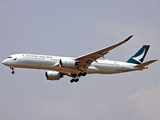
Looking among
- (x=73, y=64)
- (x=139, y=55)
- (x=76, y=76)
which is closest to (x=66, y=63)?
(x=73, y=64)

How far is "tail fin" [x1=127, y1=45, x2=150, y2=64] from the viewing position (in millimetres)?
55666

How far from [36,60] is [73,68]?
235 inches

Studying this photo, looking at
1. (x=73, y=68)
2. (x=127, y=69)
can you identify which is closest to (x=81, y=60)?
(x=73, y=68)


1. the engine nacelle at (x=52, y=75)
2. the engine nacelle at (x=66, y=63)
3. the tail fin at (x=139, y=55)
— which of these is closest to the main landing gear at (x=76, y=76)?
the engine nacelle at (x=52, y=75)

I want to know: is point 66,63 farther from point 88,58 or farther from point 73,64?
point 88,58

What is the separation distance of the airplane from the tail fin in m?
1.47

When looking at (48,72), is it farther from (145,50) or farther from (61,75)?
(145,50)

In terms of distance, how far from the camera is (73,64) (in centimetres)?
4794

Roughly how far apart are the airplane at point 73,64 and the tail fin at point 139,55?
4.82 feet

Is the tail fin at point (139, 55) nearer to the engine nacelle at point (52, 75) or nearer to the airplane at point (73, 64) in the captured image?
the airplane at point (73, 64)

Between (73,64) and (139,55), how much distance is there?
14634 millimetres

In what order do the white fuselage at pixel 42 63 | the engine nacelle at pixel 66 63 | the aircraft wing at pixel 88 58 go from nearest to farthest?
1. the aircraft wing at pixel 88 58
2. the white fuselage at pixel 42 63
3. the engine nacelle at pixel 66 63

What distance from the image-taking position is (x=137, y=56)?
5641 centimetres

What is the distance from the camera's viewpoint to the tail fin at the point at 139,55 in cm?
5567
